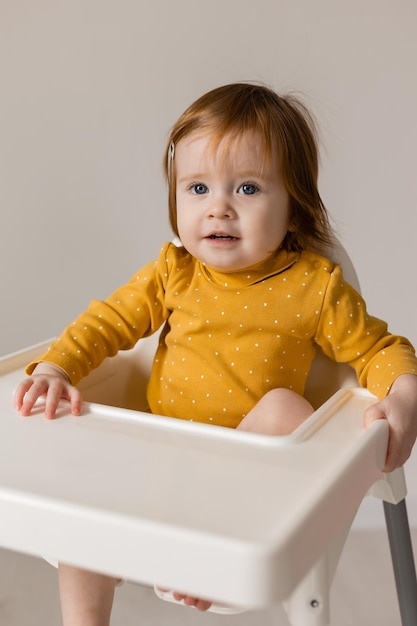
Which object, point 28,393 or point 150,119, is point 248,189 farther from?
point 150,119

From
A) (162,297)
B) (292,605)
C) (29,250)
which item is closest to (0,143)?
(29,250)

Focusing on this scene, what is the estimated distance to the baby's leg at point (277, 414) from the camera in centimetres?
90

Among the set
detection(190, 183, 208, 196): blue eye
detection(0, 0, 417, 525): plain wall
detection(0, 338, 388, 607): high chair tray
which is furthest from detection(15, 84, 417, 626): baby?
detection(0, 0, 417, 525): plain wall

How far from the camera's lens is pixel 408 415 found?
83 centimetres

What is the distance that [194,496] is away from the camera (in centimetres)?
66

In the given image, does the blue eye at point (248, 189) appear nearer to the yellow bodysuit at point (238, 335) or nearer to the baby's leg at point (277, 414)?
the yellow bodysuit at point (238, 335)

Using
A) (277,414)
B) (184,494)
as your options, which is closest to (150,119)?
(277,414)

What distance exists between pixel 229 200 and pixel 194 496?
38 centimetres

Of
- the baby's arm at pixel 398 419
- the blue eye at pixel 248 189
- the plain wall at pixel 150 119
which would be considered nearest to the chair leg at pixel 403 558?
Result: the baby's arm at pixel 398 419

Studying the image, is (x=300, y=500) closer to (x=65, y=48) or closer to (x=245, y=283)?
(x=245, y=283)

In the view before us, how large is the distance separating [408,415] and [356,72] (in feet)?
3.18

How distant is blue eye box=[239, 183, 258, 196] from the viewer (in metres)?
0.96

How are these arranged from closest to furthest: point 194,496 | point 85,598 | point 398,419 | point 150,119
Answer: point 194,496 → point 398,419 → point 85,598 → point 150,119

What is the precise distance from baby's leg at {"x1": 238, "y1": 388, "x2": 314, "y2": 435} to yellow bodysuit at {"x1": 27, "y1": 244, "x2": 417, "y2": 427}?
0.06 metres
